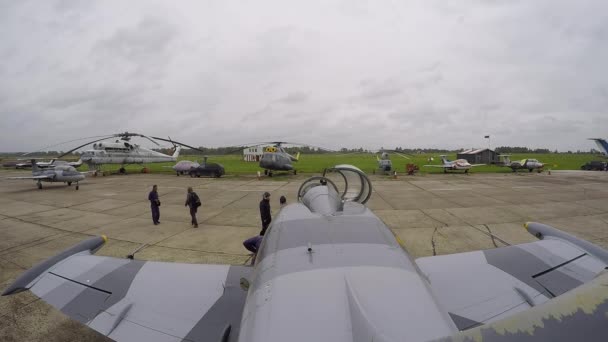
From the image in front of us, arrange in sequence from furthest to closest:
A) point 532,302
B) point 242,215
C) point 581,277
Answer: point 242,215 < point 581,277 < point 532,302

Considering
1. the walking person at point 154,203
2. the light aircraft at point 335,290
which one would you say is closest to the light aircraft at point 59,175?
the walking person at point 154,203

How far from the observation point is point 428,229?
781 centimetres

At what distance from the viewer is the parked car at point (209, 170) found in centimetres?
2308

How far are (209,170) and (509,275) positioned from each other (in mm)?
23239

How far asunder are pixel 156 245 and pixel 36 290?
419 centimetres

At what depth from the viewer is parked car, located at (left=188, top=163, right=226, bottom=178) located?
23078mm

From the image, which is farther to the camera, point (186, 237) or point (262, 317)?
point (186, 237)

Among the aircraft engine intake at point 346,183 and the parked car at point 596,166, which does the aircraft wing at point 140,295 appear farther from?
the parked car at point 596,166

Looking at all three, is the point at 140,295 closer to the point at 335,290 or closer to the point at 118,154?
the point at 335,290

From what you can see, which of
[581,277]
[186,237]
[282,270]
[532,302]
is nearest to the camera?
[282,270]

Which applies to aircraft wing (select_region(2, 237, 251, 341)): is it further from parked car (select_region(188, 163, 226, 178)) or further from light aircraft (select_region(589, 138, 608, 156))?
light aircraft (select_region(589, 138, 608, 156))

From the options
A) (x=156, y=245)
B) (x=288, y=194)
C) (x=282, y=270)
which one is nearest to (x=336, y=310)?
(x=282, y=270)

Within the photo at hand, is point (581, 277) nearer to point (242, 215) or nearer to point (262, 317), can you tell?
point (262, 317)

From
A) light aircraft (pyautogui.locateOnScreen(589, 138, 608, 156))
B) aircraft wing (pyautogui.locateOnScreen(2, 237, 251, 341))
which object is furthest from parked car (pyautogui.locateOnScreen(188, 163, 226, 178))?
light aircraft (pyautogui.locateOnScreen(589, 138, 608, 156))
